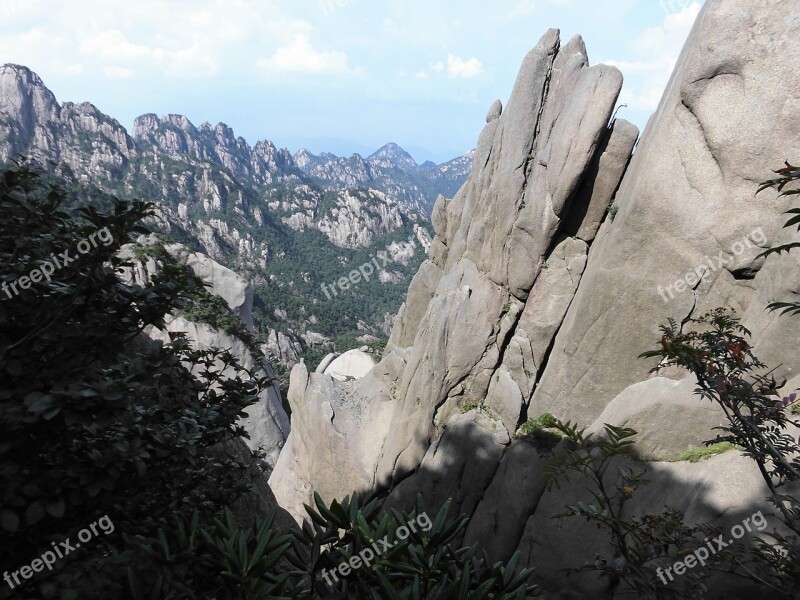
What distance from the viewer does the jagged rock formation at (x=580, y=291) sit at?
1108 cm

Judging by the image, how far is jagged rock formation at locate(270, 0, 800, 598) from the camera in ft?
36.3

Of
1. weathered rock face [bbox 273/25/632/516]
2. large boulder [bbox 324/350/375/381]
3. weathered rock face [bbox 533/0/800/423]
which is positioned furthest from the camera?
large boulder [bbox 324/350/375/381]

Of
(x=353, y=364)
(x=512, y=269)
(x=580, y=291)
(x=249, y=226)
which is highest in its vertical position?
(x=249, y=226)

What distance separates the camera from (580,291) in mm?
15352

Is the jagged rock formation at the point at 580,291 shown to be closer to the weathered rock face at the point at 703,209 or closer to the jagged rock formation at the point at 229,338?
the weathered rock face at the point at 703,209

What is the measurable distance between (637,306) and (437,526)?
12.0m

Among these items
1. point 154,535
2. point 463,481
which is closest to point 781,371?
point 463,481

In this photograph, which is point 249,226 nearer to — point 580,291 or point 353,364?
point 353,364

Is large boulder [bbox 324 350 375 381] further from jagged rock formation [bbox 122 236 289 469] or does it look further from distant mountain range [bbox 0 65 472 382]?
distant mountain range [bbox 0 65 472 382]

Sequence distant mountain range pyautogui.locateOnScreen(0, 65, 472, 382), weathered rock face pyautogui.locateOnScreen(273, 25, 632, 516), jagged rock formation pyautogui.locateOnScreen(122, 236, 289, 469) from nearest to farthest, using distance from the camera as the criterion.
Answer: weathered rock face pyautogui.locateOnScreen(273, 25, 632, 516)
jagged rock formation pyautogui.locateOnScreen(122, 236, 289, 469)
distant mountain range pyautogui.locateOnScreen(0, 65, 472, 382)

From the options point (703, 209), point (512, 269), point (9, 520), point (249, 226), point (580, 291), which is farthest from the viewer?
point (249, 226)

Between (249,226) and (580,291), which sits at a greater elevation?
(249,226)

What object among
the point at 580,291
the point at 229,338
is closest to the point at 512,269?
the point at 580,291

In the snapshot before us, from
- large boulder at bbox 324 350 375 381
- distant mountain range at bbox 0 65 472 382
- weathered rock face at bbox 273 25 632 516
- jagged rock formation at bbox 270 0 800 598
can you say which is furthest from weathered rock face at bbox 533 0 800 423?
distant mountain range at bbox 0 65 472 382
